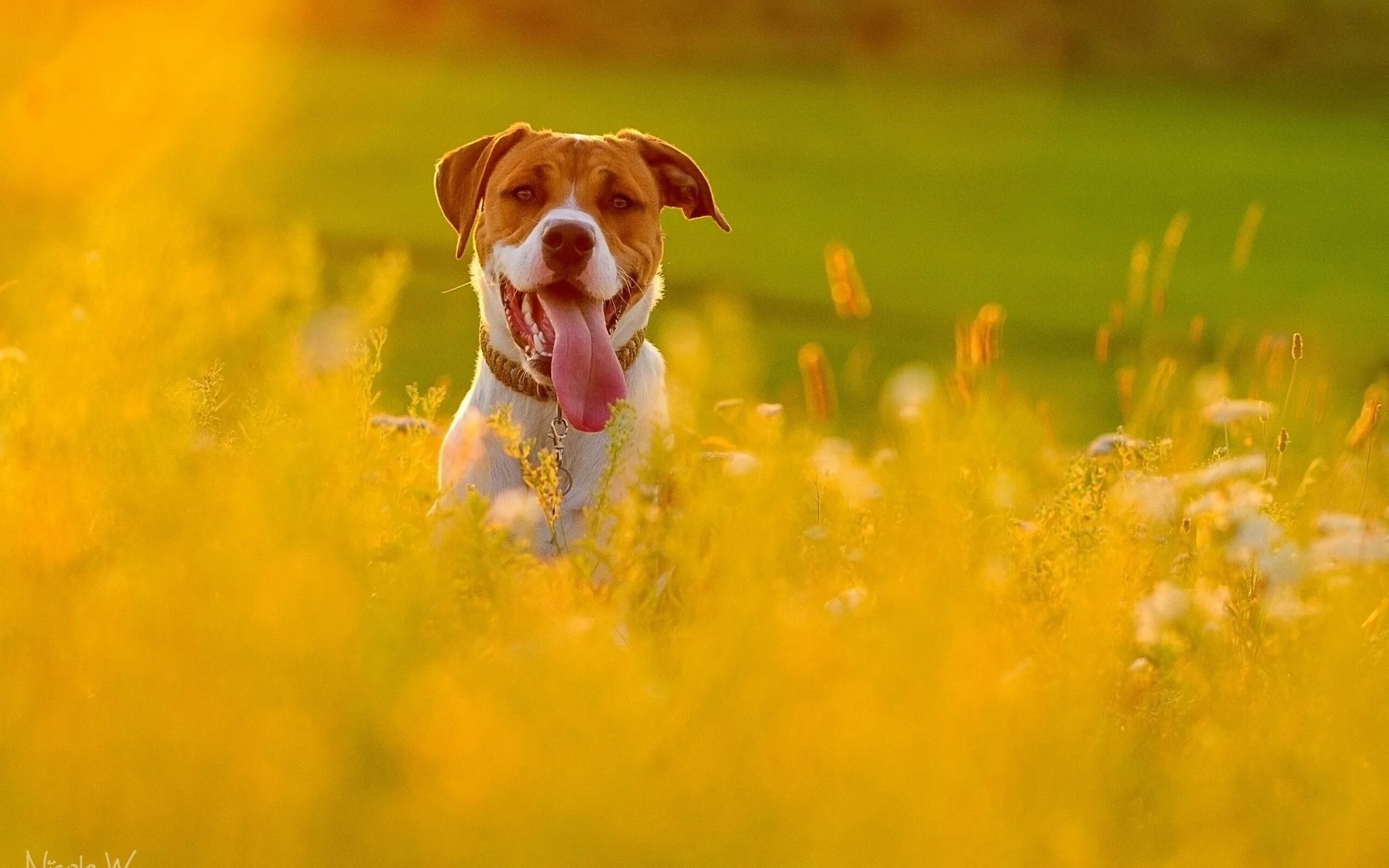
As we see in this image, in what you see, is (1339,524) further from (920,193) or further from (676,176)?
(920,193)

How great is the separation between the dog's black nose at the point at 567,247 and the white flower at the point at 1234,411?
1.86 meters

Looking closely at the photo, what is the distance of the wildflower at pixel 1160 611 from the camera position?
115 inches

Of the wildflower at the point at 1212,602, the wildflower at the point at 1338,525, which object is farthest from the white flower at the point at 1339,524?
the wildflower at the point at 1212,602

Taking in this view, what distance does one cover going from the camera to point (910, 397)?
16.1 feet

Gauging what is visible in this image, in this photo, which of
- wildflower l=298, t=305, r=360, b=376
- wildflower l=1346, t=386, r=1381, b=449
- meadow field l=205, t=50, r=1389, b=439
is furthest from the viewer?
meadow field l=205, t=50, r=1389, b=439

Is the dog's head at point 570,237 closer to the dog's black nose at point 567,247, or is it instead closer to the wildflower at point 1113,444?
the dog's black nose at point 567,247

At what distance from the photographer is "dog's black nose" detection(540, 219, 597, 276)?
4953 millimetres

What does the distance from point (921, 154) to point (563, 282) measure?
2059 centimetres

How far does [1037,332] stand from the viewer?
1418 centimetres

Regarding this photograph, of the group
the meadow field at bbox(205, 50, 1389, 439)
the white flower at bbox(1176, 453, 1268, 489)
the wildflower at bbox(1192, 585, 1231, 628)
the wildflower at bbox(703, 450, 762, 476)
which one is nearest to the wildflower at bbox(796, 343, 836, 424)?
the wildflower at bbox(703, 450, 762, 476)

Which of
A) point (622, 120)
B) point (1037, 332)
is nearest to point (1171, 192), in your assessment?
point (622, 120)

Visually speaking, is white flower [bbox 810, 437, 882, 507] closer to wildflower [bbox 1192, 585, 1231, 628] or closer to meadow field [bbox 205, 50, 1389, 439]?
wildflower [bbox 1192, 585, 1231, 628]

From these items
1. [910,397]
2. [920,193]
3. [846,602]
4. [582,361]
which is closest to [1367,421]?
[910,397]

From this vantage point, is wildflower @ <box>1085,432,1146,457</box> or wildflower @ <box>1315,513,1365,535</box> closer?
wildflower @ <box>1315,513,1365,535</box>
